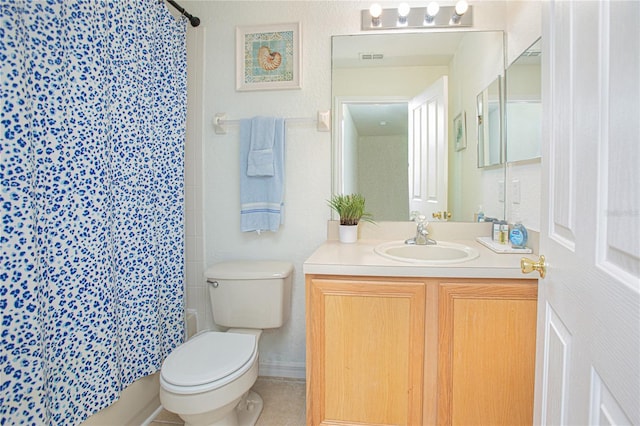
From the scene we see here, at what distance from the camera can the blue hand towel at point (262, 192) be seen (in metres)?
1.86

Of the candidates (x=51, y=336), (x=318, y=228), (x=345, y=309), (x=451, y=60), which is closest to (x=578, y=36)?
(x=345, y=309)

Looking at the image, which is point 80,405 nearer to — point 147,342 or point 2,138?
point 147,342

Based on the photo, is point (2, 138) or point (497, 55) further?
point (497, 55)

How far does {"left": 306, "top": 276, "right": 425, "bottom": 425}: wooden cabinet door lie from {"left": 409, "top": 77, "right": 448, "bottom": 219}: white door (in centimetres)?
71

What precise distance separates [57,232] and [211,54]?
1.37 meters

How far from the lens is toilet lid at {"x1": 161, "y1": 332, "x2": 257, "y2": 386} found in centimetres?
123

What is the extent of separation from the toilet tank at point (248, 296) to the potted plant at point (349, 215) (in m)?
0.40

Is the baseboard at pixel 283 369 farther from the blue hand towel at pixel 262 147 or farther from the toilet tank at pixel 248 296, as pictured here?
the blue hand towel at pixel 262 147

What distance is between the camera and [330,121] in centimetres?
187

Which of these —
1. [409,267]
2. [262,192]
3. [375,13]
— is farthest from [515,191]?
[262,192]

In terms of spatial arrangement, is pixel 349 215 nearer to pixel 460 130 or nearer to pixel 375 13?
pixel 460 130

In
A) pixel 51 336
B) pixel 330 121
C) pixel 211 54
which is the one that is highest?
pixel 211 54

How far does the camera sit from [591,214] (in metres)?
0.51

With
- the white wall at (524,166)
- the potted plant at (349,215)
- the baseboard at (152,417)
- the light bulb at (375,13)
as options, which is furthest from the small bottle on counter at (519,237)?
the baseboard at (152,417)
